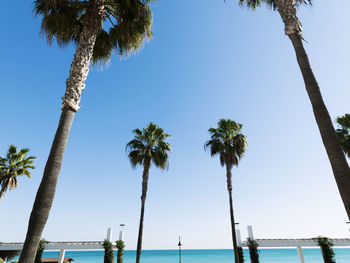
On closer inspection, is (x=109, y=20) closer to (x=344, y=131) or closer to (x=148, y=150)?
(x=148, y=150)

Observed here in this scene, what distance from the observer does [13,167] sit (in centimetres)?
2300

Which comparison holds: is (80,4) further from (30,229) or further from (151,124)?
(151,124)

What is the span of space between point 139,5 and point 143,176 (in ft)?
44.1

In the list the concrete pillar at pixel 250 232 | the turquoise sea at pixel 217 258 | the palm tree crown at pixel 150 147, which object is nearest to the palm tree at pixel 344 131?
→ the concrete pillar at pixel 250 232

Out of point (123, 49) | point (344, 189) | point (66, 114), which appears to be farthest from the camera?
point (123, 49)

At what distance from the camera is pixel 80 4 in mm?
7391

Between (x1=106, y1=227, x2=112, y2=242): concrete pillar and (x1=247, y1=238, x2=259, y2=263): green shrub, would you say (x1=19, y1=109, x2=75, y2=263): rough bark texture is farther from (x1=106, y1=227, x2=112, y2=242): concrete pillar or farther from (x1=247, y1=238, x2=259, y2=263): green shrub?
(x1=247, y1=238, x2=259, y2=263): green shrub

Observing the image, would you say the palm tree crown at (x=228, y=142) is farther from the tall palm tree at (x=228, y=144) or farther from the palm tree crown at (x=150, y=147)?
the palm tree crown at (x=150, y=147)

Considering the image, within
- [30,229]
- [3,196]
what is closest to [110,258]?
[3,196]

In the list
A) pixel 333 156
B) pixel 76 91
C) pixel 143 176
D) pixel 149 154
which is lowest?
pixel 333 156

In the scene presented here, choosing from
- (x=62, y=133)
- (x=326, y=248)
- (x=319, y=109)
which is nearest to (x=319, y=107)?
(x=319, y=109)

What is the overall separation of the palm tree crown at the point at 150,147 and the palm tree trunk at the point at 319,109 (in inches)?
554

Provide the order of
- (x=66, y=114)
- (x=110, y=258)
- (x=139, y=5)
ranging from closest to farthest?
(x=66, y=114), (x=139, y=5), (x=110, y=258)

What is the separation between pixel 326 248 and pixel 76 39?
23794mm
